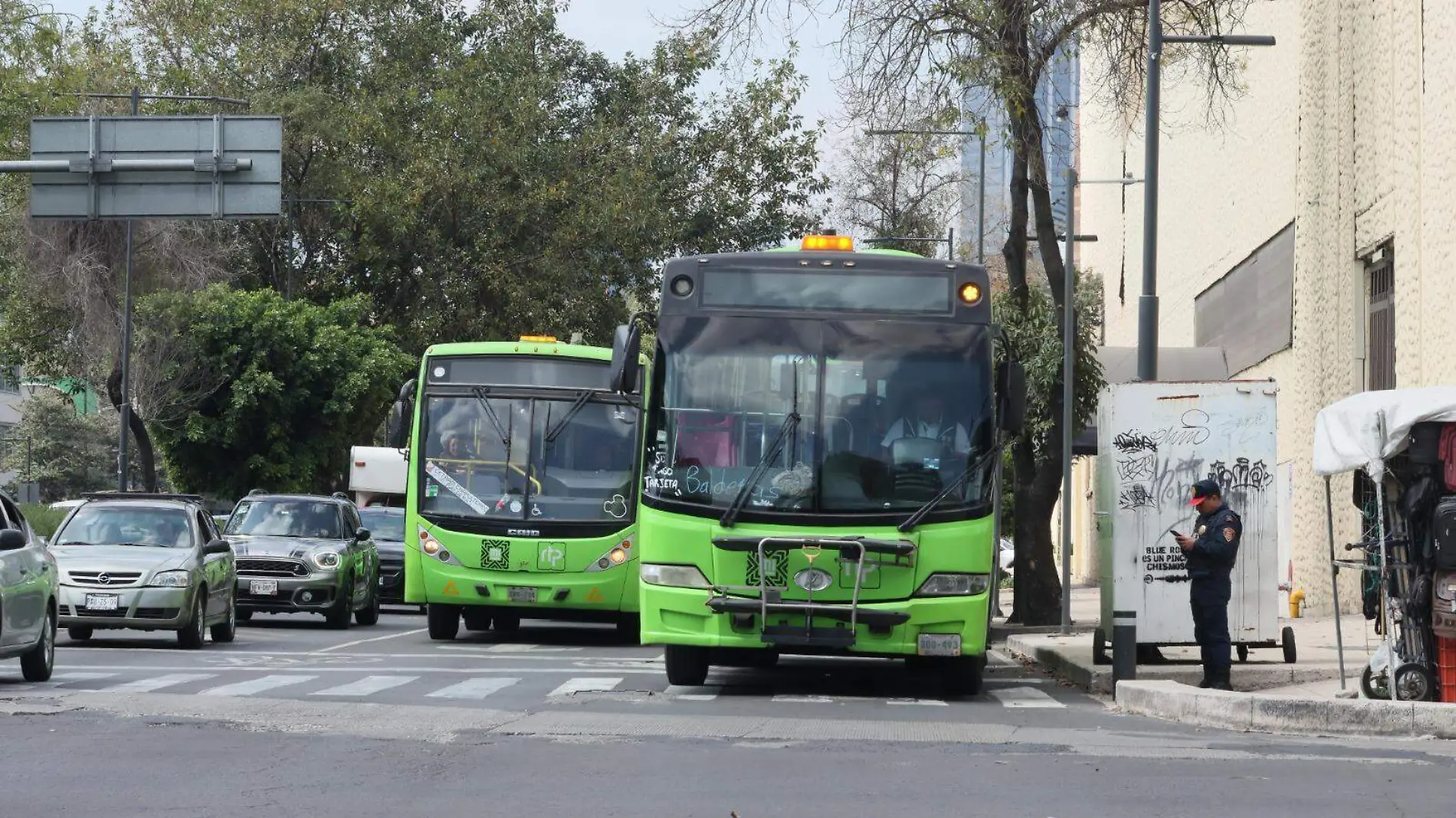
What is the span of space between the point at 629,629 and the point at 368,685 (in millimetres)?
8046

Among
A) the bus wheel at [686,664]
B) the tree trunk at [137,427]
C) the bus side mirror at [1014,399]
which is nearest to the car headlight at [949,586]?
the bus side mirror at [1014,399]

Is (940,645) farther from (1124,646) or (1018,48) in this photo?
(1018,48)

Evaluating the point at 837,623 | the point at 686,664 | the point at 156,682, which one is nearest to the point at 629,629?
the point at 686,664

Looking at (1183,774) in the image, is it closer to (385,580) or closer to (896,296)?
(896,296)

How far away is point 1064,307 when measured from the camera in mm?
26375

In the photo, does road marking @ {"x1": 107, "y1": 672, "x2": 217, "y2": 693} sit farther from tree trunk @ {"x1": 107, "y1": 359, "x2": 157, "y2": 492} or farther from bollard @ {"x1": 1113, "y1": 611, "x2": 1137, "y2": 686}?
tree trunk @ {"x1": 107, "y1": 359, "x2": 157, "y2": 492}

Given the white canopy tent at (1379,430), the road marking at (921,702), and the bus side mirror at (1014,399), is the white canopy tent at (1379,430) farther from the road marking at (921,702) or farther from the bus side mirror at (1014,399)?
the road marking at (921,702)

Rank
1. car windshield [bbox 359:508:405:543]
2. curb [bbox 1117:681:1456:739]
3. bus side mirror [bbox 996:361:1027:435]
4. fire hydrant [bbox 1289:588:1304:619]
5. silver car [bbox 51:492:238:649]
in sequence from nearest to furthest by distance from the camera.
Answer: curb [bbox 1117:681:1456:739], bus side mirror [bbox 996:361:1027:435], silver car [bbox 51:492:238:649], fire hydrant [bbox 1289:588:1304:619], car windshield [bbox 359:508:405:543]

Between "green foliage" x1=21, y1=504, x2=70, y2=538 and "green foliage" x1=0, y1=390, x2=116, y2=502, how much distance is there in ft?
128

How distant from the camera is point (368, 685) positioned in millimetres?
15633

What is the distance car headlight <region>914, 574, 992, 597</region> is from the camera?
14617 millimetres

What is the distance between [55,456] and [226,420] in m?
50.8

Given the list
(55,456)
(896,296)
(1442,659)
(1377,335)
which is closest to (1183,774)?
(1442,659)

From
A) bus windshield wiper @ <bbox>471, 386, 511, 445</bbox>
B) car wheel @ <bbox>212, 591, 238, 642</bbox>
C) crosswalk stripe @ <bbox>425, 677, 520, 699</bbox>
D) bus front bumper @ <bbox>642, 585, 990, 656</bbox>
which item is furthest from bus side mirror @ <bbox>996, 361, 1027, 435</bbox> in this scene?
car wheel @ <bbox>212, 591, 238, 642</bbox>
